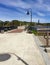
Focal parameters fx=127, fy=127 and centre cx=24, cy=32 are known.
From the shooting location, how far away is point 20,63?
6.53 m

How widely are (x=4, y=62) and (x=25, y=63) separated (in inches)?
44.8

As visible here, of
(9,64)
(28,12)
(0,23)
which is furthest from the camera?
(0,23)

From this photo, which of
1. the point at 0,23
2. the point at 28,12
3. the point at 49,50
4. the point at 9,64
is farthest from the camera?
the point at 0,23

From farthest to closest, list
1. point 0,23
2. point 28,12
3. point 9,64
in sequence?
point 0,23
point 28,12
point 9,64

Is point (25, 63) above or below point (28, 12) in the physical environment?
below

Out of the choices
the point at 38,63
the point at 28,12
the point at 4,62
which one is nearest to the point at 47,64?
the point at 38,63

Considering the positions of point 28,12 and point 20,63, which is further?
point 28,12

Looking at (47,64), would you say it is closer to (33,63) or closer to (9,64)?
(33,63)

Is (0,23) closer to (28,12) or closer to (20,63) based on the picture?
(28,12)

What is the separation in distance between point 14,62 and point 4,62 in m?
0.54

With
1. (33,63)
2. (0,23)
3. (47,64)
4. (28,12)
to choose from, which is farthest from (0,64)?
(0,23)

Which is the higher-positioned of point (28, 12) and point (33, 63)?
point (28, 12)

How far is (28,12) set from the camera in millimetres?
36750

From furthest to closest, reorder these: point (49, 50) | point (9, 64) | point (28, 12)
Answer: point (28, 12)
point (49, 50)
point (9, 64)
